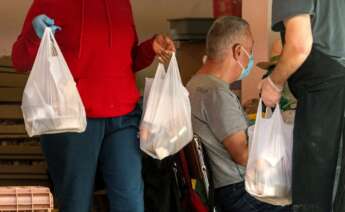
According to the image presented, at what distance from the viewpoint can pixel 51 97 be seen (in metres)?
1.73

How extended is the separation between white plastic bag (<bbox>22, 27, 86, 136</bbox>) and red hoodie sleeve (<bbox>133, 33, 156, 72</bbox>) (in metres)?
0.33

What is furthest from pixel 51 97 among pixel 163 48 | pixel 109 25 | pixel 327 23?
pixel 327 23

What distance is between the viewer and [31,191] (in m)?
1.45

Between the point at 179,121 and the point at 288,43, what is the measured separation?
21.3 inches

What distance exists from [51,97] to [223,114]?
26.8 inches

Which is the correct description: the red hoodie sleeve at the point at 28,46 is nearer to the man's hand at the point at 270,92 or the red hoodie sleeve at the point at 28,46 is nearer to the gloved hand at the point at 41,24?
the gloved hand at the point at 41,24

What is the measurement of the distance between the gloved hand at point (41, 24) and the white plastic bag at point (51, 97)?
0.02m

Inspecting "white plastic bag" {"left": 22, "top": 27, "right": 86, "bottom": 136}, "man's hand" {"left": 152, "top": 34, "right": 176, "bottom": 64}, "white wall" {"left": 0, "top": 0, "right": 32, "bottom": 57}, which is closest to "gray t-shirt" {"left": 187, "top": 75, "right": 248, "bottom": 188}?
"man's hand" {"left": 152, "top": 34, "right": 176, "bottom": 64}

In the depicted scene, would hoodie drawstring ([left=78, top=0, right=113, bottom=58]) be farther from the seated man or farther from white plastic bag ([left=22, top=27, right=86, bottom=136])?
the seated man

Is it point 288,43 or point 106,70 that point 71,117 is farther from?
point 288,43

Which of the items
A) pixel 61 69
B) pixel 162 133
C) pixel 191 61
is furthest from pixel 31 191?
pixel 191 61

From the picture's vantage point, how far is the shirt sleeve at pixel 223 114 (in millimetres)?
2123

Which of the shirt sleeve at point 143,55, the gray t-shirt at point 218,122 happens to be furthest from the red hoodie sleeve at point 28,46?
the gray t-shirt at point 218,122

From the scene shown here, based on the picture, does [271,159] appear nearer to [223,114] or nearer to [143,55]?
[223,114]
